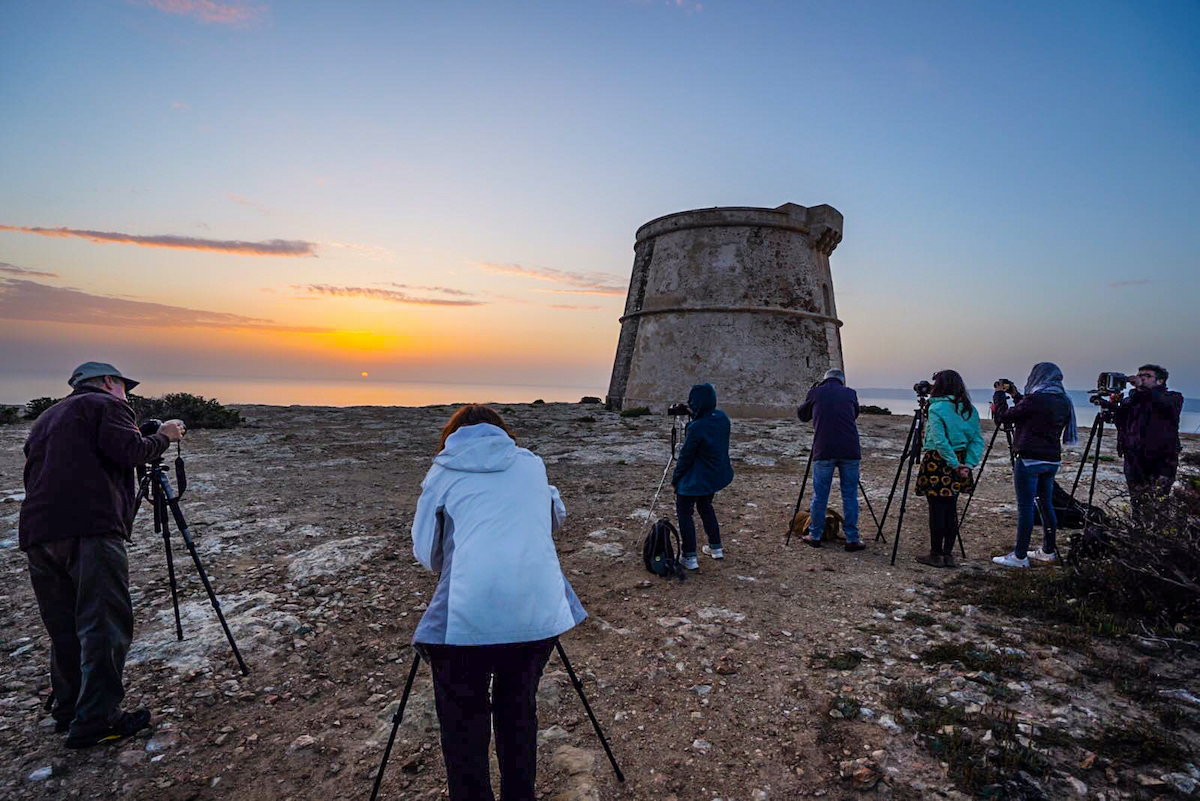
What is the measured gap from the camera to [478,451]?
2441 mm

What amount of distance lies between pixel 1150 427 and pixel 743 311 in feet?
48.9

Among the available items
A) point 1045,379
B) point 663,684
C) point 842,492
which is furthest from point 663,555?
point 1045,379

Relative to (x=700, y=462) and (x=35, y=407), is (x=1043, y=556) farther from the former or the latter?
(x=35, y=407)

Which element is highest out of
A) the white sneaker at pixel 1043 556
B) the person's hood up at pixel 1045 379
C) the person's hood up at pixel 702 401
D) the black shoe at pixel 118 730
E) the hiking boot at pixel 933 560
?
the person's hood up at pixel 1045 379

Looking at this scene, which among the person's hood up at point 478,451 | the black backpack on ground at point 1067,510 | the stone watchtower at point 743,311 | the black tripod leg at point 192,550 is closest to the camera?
the person's hood up at point 478,451

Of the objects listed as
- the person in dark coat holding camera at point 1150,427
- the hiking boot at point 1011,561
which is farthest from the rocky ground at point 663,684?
the person in dark coat holding camera at point 1150,427

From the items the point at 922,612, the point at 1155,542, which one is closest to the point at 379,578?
the point at 922,612

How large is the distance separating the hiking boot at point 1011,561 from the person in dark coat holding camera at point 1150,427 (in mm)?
1281

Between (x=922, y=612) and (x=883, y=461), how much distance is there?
26.6 ft

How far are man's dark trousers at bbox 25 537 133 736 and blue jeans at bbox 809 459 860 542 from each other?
594 centimetres

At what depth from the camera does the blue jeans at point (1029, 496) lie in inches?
224

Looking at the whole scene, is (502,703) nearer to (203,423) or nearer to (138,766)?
(138,766)

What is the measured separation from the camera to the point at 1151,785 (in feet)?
8.86

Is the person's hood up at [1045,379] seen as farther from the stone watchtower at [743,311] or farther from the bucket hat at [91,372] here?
the stone watchtower at [743,311]
